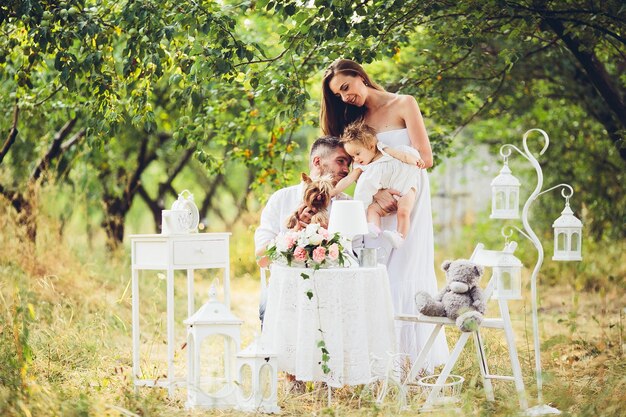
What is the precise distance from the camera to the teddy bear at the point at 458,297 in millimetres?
5039

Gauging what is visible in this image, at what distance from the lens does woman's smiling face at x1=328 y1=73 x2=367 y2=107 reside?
235 inches

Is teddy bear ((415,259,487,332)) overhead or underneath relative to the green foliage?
underneath

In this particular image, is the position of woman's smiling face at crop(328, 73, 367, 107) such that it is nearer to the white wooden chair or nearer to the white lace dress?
the white lace dress

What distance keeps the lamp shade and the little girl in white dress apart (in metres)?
0.42

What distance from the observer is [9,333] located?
19.9ft

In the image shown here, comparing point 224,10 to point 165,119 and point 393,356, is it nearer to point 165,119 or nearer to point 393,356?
point 393,356

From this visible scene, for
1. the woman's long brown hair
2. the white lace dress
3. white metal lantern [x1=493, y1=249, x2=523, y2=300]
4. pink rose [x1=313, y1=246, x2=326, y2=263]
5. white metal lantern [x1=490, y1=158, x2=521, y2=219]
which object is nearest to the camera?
pink rose [x1=313, y1=246, x2=326, y2=263]

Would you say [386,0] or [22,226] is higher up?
[386,0]

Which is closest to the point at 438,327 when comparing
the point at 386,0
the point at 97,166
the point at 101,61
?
the point at 386,0

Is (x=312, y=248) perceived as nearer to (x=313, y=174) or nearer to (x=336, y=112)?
(x=313, y=174)

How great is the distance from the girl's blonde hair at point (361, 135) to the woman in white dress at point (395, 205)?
15cm

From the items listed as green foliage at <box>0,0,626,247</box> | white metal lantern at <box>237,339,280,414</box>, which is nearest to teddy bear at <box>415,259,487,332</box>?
white metal lantern at <box>237,339,280,414</box>

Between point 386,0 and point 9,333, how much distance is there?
3.37 m

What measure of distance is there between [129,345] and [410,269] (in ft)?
9.92
